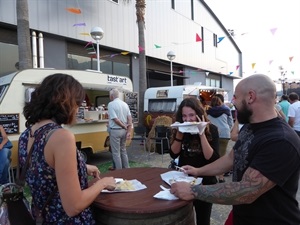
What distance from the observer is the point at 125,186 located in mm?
1985

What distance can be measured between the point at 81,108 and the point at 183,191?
5961 mm

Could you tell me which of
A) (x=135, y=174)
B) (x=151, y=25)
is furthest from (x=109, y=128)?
(x=151, y=25)

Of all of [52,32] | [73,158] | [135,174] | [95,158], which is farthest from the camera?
[52,32]

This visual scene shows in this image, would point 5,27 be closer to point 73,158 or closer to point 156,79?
point 73,158

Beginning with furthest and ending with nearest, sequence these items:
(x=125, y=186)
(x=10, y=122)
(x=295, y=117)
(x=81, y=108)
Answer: (x=81, y=108)
(x=295, y=117)
(x=10, y=122)
(x=125, y=186)

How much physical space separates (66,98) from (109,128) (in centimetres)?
501

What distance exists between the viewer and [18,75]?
548 centimetres

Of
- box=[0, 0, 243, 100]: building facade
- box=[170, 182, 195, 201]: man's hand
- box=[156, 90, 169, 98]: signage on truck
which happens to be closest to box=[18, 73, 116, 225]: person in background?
box=[170, 182, 195, 201]: man's hand

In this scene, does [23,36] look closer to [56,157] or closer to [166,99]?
[166,99]

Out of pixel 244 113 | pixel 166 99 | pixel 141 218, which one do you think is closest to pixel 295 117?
pixel 166 99

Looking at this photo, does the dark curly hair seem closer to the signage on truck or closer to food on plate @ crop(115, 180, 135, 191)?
food on plate @ crop(115, 180, 135, 191)

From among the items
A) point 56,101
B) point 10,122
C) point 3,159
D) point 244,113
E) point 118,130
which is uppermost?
point 56,101

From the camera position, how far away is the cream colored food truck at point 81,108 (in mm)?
5367

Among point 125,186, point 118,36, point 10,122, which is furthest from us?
point 118,36
